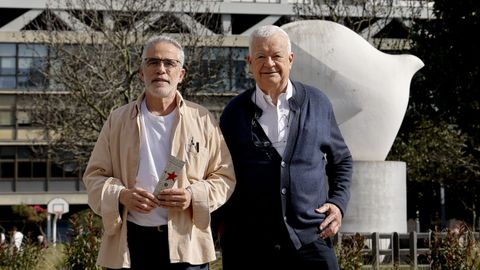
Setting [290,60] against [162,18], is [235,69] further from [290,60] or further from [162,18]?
[290,60]

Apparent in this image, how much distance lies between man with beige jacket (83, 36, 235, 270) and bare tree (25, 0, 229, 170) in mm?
20253

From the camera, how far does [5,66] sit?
5078cm

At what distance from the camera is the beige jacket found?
4.37m

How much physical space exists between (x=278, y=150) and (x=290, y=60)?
0.45 m

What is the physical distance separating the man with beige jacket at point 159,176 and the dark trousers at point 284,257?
0.23 meters

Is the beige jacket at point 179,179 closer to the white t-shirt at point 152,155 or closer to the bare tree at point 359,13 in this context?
the white t-shirt at point 152,155

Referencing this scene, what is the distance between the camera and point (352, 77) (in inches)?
549

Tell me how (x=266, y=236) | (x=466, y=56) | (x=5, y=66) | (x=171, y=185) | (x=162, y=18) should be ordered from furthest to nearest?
(x=5, y=66) < (x=162, y=18) < (x=466, y=56) < (x=266, y=236) < (x=171, y=185)

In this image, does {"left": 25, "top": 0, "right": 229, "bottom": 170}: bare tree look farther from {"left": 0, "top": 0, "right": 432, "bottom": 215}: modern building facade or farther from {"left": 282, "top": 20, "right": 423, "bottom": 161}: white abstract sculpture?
{"left": 0, "top": 0, "right": 432, "bottom": 215}: modern building facade

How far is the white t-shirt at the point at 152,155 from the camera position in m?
4.39

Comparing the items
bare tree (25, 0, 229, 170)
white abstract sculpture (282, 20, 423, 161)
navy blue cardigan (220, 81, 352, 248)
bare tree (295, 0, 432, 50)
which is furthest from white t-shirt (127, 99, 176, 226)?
bare tree (295, 0, 432, 50)

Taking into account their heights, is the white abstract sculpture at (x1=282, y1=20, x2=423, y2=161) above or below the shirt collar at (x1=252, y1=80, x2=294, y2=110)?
above

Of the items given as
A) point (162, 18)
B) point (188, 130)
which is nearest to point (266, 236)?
point (188, 130)

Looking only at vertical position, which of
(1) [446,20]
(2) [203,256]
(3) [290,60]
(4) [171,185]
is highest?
(1) [446,20]
